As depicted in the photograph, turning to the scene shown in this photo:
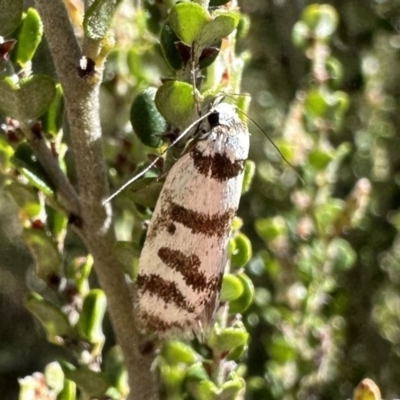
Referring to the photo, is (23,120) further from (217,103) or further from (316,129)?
(316,129)

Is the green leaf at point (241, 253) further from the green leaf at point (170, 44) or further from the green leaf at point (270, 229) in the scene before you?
the green leaf at point (270, 229)

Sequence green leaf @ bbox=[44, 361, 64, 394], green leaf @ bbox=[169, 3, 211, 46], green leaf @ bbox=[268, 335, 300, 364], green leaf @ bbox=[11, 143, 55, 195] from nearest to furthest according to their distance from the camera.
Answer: green leaf @ bbox=[169, 3, 211, 46] < green leaf @ bbox=[11, 143, 55, 195] < green leaf @ bbox=[44, 361, 64, 394] < green leaf @ bbox=[268, 335, 300, 364]

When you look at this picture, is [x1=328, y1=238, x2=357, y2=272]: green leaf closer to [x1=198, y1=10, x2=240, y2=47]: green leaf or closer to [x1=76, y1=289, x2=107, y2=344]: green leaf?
[x1=76, y1=289, x2=107, y2=344]: green leaf

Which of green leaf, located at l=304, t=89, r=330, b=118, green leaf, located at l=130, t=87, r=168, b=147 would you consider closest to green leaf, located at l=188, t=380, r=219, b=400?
green leaf, located at l=130, t=87, r=168, b=147

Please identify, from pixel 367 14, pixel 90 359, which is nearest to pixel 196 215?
pixel 90 359

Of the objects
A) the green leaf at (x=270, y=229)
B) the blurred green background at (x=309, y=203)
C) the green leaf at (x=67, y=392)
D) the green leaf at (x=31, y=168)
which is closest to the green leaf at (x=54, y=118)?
the green leaf at (x=31, y=168)
